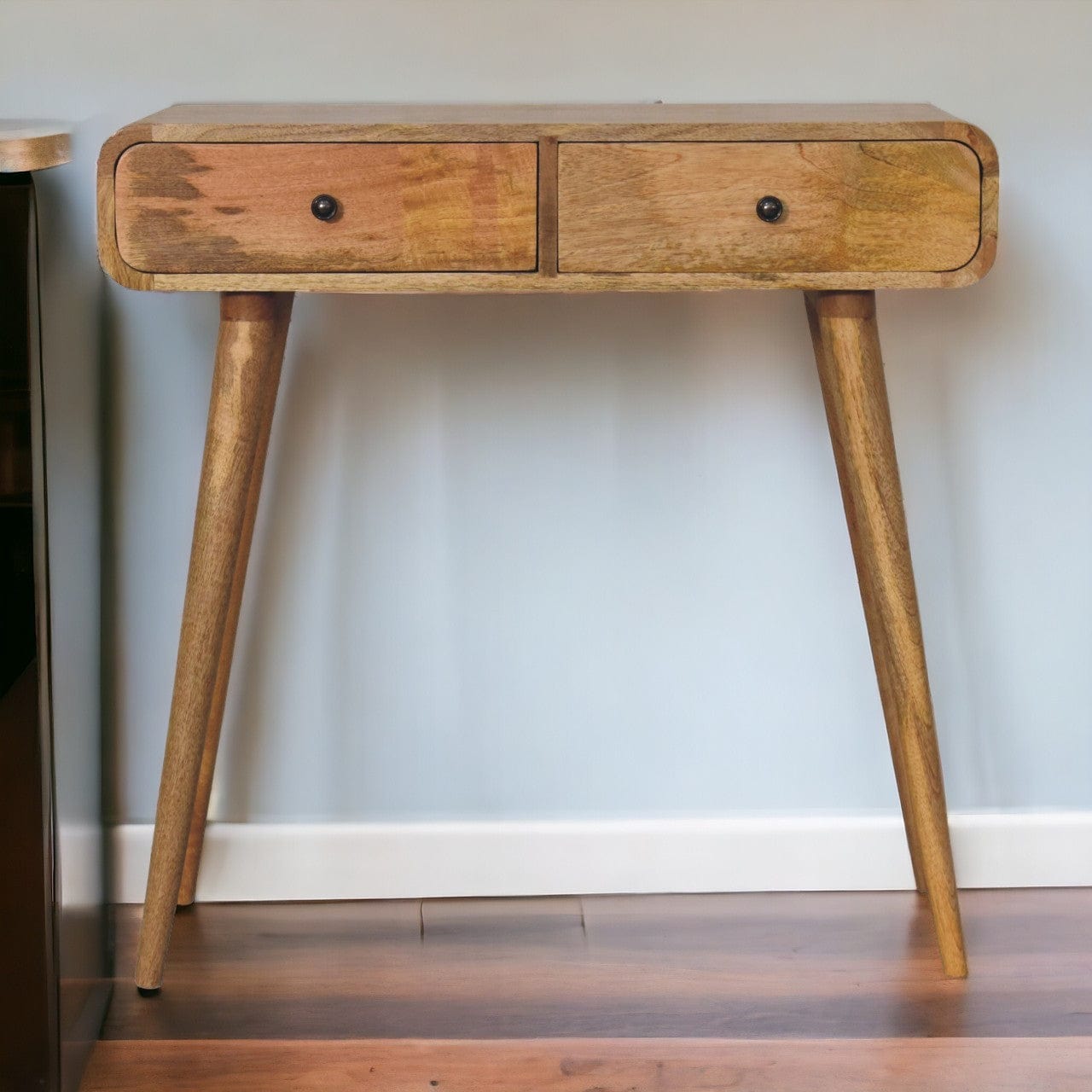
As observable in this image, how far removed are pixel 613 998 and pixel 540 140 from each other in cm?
78

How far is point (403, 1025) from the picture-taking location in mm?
1224

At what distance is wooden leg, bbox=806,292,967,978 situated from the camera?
1.18 metres

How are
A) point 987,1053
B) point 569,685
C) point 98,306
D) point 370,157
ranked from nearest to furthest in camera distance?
1. point 370,157
2. point 987,1053
3. point 98,306
4. point 569,685

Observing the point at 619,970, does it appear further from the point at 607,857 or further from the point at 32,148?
the point at 32,148

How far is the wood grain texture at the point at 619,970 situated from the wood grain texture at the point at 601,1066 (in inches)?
0.8

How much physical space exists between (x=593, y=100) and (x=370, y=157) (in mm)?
380

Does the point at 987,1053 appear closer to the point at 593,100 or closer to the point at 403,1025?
the point at 403,1025

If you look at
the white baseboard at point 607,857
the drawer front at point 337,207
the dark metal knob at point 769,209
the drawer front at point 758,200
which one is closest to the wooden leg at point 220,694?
the white baseboard at point 607,857

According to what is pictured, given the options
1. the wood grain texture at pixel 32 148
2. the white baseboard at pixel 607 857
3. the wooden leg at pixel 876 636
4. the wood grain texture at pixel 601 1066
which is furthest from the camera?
the white baseboard at pixel 607 857

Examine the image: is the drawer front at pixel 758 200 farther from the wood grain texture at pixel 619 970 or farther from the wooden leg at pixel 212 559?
the wood grain texture at pixel 619 970

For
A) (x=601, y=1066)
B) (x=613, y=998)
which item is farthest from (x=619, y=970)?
(x=601, y=1066)

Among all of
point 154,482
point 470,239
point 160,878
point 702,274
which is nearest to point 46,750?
point 160,878

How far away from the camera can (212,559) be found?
1.19 metres

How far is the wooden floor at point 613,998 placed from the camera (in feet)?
3.80
